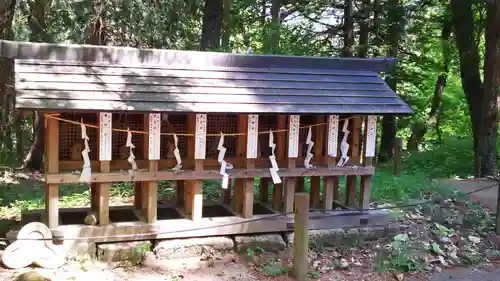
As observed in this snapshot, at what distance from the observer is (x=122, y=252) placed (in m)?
7.34

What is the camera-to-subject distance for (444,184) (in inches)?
488

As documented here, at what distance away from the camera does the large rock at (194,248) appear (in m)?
7.55

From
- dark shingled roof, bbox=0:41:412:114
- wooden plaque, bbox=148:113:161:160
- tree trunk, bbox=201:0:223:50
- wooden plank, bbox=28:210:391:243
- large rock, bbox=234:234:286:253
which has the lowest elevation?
large rock, bbox=234:234:286:253

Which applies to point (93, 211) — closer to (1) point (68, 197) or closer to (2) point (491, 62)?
(1) point (68, 197)

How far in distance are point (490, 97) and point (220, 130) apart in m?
8.68

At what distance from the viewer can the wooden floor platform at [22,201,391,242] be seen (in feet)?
24.1

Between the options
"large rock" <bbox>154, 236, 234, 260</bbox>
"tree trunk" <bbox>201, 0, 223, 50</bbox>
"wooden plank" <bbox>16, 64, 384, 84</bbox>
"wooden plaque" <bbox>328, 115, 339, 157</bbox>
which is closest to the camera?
"wooden plank" <bbox>16, 64, 384, 84</bbox>

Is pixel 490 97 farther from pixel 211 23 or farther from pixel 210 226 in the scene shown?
pixel 210 226

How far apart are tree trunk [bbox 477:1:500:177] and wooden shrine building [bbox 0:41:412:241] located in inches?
221

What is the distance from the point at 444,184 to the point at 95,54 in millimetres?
8939

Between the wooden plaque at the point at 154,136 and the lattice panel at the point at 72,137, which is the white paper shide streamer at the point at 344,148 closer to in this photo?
the wooden plaque at the point at 154,136

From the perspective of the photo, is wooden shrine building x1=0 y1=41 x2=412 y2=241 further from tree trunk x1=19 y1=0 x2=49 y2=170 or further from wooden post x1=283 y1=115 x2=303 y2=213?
tree trunk x1=19 y1=0 x2=49 y2=170

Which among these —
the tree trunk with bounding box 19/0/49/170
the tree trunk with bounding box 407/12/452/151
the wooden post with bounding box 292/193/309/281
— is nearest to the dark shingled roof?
the wooden post with bounding box 292/193/309/281

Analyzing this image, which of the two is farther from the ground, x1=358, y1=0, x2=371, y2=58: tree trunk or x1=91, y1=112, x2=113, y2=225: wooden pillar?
x1=358, y1=0, x2=371, y2=58: tree trunk
